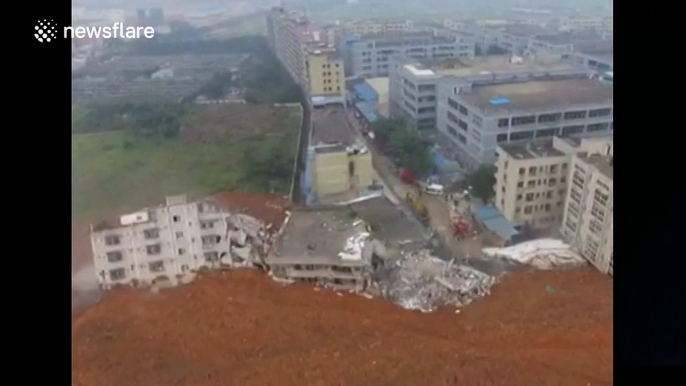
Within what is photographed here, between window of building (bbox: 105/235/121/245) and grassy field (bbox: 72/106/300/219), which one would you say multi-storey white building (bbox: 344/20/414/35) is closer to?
grassy field (bbox: 72/106/300/219)

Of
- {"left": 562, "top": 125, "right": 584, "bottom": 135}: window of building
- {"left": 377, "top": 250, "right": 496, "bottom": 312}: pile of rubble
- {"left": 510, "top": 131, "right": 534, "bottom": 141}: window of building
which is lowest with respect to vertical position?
{"left": 377, "top": 250, "right": 496, "bottom": 312}: pile of rubble

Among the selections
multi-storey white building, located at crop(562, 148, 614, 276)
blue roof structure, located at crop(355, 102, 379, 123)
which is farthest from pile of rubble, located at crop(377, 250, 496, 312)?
blue roof structure, located at crop(355, 102, 379, 123)

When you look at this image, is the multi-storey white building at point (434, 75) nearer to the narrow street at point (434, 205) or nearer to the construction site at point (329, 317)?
the narrow street at point (434, 205)

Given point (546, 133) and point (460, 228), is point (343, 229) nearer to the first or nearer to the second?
point (460, 228)
